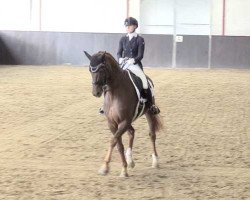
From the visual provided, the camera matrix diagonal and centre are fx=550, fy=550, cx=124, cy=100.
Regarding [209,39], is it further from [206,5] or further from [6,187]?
[6,187]

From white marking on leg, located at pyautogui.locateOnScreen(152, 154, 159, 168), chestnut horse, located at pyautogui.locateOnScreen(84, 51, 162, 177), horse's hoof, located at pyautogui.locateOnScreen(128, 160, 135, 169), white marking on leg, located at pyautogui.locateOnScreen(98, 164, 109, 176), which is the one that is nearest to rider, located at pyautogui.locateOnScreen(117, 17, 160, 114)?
chestnut horse, located at pyautogui.locateOnScreen(84, 51, 162, 177)

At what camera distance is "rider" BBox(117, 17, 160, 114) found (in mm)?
6848

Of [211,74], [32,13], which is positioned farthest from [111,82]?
[32,13]

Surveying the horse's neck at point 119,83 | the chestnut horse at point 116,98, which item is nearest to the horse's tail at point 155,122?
the chestnut horse at point 116,98

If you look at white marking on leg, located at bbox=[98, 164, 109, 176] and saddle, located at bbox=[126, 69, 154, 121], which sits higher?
saddle, located at bbox=[126, 69, 154, 121]

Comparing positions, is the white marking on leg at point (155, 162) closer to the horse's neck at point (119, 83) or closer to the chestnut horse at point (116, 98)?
the chestnut horse at point (116, 98)

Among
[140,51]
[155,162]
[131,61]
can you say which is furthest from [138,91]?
[155,162]

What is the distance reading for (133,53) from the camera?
7.11 m

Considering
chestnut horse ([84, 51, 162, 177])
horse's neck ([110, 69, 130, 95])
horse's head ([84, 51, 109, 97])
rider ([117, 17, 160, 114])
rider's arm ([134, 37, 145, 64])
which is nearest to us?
horse's head ([84, 51, 109, 97])

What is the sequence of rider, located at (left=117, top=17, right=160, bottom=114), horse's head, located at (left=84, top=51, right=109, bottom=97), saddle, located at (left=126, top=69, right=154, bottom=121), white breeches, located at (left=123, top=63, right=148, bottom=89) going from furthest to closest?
rider, located at (left=117, top=17, right=160, bottom=114) → white breeches, located at (left=123, top=63, right=148, bottom=89) → saddle, located at (left=126, top=69, right=154, bottom=121) → horse's head, located at (left=84, top=51, right=109, bottom=97)

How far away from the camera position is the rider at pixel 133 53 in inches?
270

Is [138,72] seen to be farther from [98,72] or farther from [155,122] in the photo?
[98,72]

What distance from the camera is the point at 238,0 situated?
25.0 m

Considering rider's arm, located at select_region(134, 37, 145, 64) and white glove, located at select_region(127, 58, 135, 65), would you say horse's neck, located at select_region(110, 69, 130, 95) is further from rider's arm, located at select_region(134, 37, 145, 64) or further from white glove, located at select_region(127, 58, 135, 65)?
rider's arm, located at select_region(134, 37, 145, 64)
